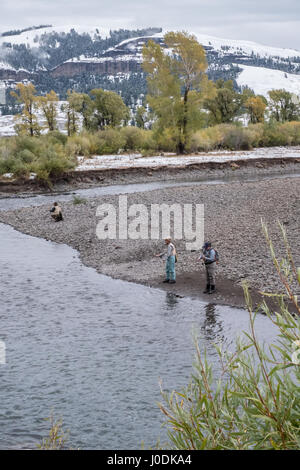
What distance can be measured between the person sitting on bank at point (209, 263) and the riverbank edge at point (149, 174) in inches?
1268

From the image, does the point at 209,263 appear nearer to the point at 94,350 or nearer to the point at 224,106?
the point at 94,350

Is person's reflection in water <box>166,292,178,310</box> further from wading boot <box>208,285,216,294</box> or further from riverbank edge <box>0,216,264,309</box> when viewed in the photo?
wading boot <box>208,285,216,294</box>

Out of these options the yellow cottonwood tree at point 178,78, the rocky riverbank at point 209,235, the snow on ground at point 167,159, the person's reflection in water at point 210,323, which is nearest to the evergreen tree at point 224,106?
the snow on ground at point 167,159

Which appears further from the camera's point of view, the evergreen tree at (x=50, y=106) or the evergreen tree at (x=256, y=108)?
the evergreen tree at (x=256, y=108)

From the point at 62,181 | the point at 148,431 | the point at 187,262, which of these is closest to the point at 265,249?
the point at 187,262

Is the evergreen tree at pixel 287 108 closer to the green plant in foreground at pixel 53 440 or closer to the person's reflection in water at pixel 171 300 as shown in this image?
the person's reflection in water at pixel 171 300

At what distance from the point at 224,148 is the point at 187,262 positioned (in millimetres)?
60818

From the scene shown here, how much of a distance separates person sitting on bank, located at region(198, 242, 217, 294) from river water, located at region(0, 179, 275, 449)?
102cm

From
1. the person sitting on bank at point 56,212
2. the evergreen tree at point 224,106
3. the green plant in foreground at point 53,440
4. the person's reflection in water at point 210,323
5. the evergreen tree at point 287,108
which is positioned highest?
the green plant in foreground at point 53,440

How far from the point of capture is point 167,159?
66.3m

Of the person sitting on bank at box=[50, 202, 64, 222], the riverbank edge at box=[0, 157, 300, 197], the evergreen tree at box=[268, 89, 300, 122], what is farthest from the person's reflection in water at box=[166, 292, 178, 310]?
the evergreen tree at box=[268, 89, 300, 122]

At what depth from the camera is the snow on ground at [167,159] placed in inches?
2427

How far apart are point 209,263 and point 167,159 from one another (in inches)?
1893

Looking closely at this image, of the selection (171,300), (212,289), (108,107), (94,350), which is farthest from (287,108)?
(94,350)
